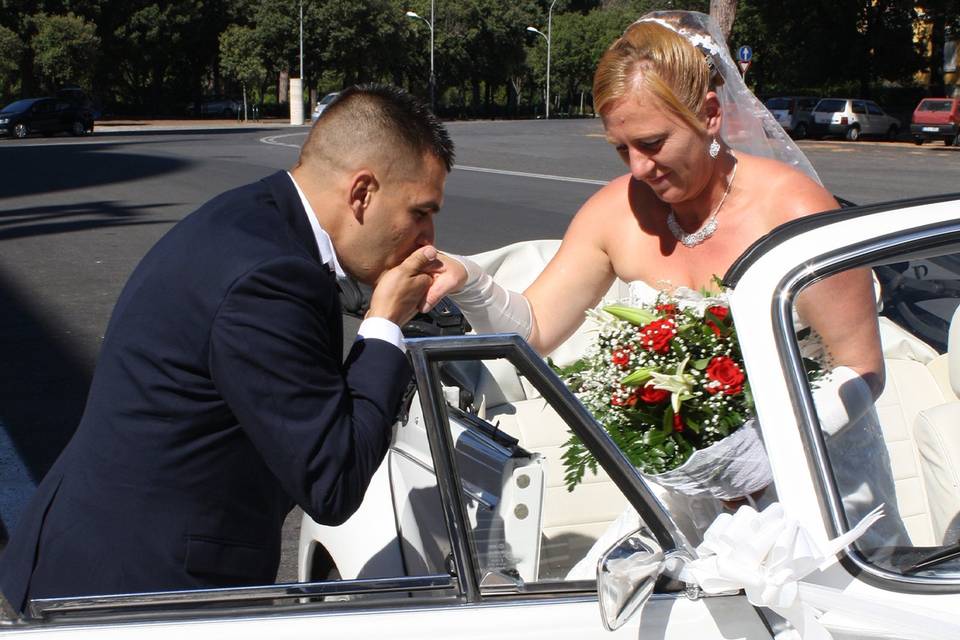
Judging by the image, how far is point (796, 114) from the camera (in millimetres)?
36594

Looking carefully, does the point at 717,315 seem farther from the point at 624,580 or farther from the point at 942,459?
the point at 624,580

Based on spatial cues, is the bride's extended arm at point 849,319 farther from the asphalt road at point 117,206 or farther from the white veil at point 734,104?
the asphalt road at point 117,206

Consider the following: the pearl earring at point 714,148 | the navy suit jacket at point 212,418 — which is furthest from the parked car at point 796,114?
the navy suit jacket at point 212,418

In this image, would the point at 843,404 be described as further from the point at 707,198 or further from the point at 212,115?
the point at 212,115

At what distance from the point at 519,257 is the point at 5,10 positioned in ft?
168

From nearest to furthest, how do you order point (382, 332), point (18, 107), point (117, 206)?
point (382, 332) → point (117, 206) → point (18, 107)

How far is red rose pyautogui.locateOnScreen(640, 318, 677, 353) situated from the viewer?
1981 millimetres

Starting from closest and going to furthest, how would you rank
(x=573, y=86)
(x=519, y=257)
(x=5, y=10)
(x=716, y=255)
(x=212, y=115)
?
(x=716, y=255) < (x=519, y=257) < (x=5, y=10) < (x=212, y=115) < (x=573, y=86)

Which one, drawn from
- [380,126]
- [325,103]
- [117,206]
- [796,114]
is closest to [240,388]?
[380,126]

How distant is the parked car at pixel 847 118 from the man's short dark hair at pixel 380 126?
3592 centimetres

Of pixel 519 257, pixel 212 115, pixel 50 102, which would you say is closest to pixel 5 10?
pixel 212 115

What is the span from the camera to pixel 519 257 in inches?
159

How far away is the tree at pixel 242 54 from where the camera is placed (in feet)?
182

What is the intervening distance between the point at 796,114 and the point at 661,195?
35943 millimetres
